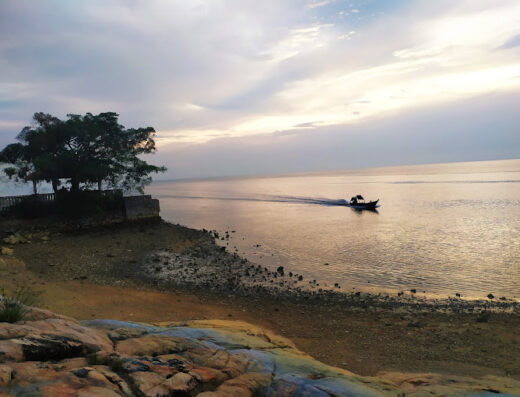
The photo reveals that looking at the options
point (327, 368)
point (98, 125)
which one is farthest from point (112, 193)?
point (327, 368)

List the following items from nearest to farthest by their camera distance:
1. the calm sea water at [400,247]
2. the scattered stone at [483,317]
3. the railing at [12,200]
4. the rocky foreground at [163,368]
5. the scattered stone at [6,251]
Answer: the rocky foreground at [163,368]
the scattered stone at [483,317]
the calm sea water at [400,247]
the scattered stone at [6,251]
the railing at [12,200]

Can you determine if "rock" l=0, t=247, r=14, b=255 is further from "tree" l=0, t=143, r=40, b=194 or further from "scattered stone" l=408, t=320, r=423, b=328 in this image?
"scattered stone" l=408, t=320, r=423, b=328

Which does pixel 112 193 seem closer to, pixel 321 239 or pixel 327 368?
pixel 321 239

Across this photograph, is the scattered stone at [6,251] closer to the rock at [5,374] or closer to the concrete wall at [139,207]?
the concrete wall at [139,207]

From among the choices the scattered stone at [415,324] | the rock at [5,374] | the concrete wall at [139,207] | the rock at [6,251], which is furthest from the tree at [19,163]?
A: the scattered stone at [415,324]

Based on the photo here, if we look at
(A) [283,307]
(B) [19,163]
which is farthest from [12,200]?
(A) [283,307]

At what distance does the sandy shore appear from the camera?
360 inches

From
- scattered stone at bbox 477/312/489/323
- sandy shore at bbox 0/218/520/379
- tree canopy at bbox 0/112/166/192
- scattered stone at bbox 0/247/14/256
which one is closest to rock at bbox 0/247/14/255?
scattered stone at bbox 0/247/14/256

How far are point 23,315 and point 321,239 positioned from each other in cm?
2526

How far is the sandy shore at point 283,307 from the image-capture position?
30.0 feet

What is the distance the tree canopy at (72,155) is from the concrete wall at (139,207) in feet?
4.68

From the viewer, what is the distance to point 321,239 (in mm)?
28906

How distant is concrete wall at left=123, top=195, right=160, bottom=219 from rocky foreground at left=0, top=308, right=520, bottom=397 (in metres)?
26.0

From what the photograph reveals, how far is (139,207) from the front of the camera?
3184cm
